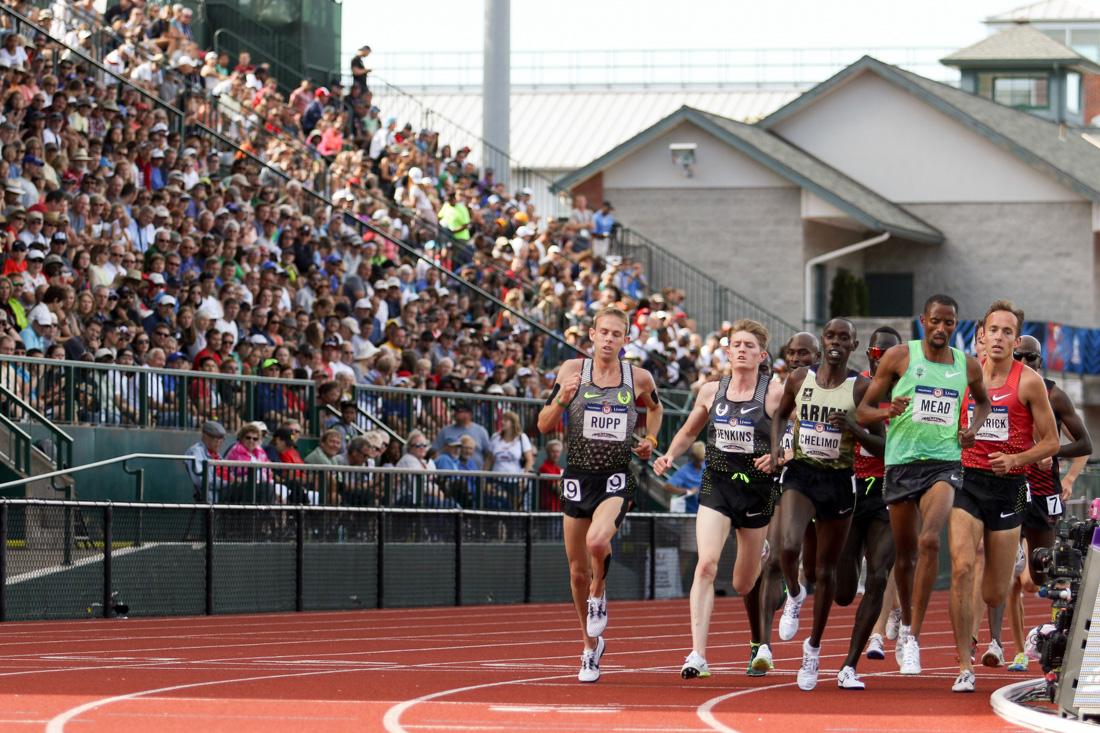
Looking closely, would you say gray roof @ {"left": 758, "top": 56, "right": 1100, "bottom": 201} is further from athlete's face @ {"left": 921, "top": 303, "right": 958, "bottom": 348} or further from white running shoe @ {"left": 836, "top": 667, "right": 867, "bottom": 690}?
white running shoe @ {"left": 836, "top": 667, "right": 867, "bottom": 690}

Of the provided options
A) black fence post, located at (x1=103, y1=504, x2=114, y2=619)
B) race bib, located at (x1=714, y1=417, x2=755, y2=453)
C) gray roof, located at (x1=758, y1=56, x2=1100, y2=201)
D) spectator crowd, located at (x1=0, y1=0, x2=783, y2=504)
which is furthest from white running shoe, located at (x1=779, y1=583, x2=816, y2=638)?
gray roof, located at (x1=758, y1=56, x2=1100, y2=201)

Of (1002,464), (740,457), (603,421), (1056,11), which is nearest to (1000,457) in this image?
(1002,464)

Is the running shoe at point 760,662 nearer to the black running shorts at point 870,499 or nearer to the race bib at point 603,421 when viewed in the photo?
the black running shorts at point 870,499

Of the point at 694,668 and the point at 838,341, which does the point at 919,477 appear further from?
the point at 694,668

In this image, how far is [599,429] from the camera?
13.7 meters

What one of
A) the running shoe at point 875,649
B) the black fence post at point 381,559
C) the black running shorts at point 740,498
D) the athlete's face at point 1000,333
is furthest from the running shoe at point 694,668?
the black fence post at point 381,559

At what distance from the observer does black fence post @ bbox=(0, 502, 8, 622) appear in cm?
1916

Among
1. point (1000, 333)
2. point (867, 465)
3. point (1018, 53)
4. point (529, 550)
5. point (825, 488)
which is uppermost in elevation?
point (1018, 53)

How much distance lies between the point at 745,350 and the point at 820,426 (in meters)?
0.68

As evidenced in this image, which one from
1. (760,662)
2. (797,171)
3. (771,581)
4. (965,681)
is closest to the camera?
(965,681)

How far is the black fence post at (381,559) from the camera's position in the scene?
23.8m

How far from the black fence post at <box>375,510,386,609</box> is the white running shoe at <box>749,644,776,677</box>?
10096 mm

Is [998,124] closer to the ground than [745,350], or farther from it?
farther from it

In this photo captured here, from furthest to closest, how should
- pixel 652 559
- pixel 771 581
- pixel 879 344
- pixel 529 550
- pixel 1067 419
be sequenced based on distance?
pixel 652 559 < pixel 529 550 < pixel 879 344 < pixel 1067 419 < pixel 771 581
